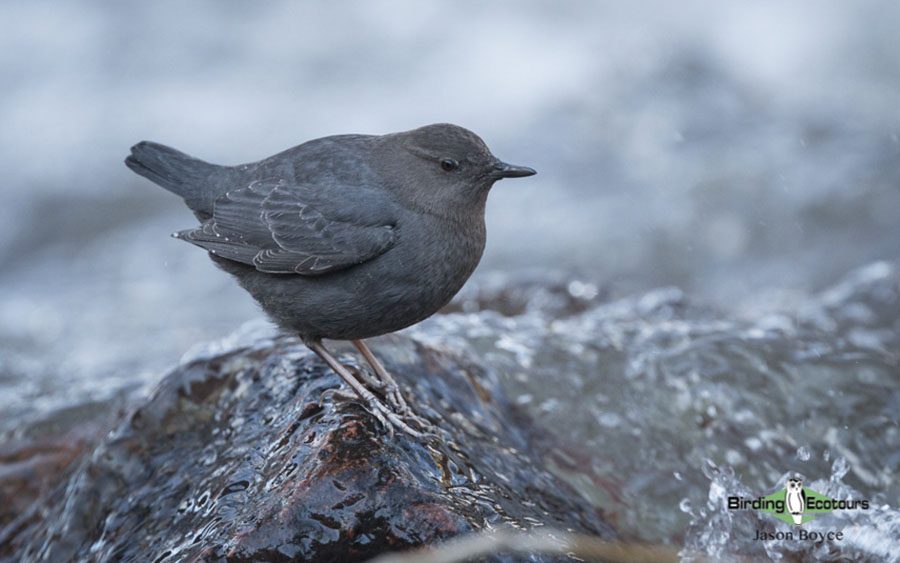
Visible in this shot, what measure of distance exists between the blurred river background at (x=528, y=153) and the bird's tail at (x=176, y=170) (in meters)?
1.38

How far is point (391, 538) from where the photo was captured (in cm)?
269

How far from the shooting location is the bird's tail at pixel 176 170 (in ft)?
13.4

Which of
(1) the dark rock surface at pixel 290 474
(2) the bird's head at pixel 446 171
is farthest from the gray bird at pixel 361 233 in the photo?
(1) the dark rock surface at pixel 290 474

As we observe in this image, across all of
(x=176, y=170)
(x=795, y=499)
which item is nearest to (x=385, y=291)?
(x=176, y=170)

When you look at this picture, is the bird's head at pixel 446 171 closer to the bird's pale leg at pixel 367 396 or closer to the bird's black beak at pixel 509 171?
the bird's black beak at pixel 509 171

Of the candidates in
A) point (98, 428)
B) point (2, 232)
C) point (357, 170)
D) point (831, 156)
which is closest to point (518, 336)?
point (357, 170)

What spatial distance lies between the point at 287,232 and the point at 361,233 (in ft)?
1.21

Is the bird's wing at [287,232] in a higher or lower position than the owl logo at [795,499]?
higher

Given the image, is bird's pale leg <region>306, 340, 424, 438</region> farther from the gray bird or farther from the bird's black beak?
the bird's black beak

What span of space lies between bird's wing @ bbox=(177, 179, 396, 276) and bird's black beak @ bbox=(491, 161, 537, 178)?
0.46 m

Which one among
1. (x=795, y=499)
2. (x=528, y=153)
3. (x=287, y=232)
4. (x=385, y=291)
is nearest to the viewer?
(x=385, y=291)

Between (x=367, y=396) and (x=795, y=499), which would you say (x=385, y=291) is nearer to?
(x=367, y=396)

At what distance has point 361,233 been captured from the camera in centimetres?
347

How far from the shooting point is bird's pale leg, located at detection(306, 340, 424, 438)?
312 cm
